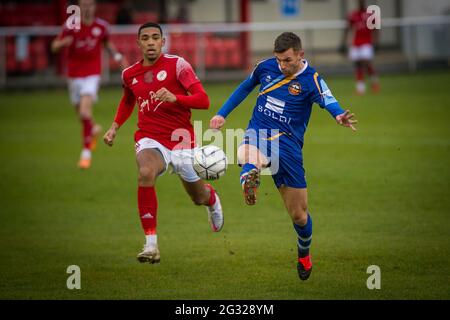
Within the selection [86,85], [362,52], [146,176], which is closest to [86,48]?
[86,85]

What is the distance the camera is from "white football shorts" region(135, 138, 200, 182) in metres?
8.98

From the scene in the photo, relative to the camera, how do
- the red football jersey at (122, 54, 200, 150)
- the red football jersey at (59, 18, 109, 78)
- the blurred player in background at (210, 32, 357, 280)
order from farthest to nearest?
the red football jersey at (59, 18, 109, 78) → the red football jersey at (122, 54, 200, 150) → the blurred player in background at (210, 32, 357, 280)

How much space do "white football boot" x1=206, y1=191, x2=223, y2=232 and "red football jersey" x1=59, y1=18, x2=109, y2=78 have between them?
6.68 meters

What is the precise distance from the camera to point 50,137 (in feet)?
65.7

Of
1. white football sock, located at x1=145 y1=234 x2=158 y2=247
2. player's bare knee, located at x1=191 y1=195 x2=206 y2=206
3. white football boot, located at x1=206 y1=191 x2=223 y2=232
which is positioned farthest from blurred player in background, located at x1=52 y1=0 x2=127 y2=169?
white football sock, located at x1=145 y1=234 x2=158 y2=247

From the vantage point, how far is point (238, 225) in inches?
448

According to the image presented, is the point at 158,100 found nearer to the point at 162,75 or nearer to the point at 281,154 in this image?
the point at 162,75

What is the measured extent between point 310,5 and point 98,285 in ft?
98.5

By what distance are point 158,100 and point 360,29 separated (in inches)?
729

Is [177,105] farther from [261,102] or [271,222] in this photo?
[271,222]

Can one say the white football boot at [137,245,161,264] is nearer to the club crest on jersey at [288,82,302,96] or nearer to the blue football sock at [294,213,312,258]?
the blue football sock at [294,213,312,258]

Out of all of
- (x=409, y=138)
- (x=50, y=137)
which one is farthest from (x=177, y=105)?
(x=50, y=137)

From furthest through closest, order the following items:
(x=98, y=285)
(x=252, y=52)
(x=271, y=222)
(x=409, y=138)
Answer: (x=252, y=52) < (x=409, y=138) < (x=271, y=222) < (x=98, y=285)

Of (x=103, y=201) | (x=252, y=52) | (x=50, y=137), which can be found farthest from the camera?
(x=252, y=52)
